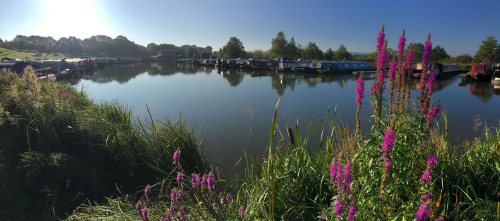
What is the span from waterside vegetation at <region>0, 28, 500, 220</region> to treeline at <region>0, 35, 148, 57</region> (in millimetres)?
77726

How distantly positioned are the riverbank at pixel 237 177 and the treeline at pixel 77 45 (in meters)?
77.4

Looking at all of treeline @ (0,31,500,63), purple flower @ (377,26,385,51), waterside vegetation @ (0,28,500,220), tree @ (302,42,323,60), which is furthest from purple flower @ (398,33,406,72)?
tree @ (302,42,323,60)

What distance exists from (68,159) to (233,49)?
229 ft

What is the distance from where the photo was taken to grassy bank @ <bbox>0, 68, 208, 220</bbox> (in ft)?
8.39

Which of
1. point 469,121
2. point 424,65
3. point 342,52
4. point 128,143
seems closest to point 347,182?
point 424,65

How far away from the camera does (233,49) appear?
2741 inches

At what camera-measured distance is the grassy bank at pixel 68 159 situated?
101 inches

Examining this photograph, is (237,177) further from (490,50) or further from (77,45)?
(77,45)

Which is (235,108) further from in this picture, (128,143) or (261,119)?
(128,143)

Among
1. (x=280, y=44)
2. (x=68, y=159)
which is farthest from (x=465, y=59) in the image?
(x=68, y=159)

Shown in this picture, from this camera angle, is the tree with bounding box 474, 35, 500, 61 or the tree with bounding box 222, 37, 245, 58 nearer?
the tree with bounding box 474, 35, 500, 61

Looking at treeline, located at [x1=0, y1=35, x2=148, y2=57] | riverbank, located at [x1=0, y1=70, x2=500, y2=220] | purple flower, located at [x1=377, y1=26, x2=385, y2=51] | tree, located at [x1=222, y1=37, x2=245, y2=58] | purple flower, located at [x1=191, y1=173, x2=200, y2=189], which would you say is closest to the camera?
purple flower, located at [x1=191, y1=173, x2=200, y2=189]

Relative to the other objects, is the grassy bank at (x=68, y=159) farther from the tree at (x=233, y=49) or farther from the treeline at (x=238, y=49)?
the tree at (x=233, y=49)

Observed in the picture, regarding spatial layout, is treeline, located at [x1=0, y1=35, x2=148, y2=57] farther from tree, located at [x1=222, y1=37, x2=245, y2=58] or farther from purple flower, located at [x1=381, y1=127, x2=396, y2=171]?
purple flower, located at [x1=381, y1=127, x2=396, y2=171]
